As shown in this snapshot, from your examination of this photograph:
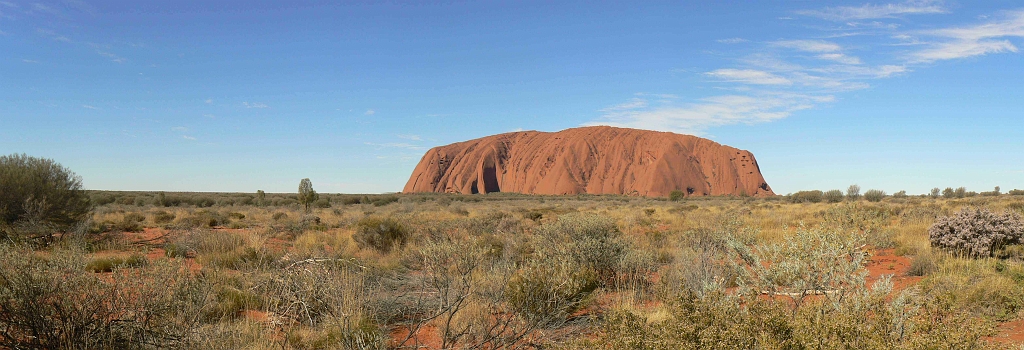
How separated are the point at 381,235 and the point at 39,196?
8.58m

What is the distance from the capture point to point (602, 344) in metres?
2.96

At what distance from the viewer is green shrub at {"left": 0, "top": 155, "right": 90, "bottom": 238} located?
469 inches

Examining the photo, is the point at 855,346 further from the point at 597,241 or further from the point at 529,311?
the point at 597,241

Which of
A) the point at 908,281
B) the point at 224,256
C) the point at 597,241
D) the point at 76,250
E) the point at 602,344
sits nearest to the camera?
the point at 602,344

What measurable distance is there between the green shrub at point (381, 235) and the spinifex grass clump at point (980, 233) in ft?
34.9

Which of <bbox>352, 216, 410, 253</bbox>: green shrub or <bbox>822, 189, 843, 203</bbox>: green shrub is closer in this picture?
<bbox>352, 216, 410, 253</bbox>: green shrub

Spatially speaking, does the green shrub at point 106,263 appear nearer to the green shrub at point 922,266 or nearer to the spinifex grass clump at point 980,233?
the green shrub at point 922,266

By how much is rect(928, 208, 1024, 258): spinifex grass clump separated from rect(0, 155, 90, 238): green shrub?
1873cm

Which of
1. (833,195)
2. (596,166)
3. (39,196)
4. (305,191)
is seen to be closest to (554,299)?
(39,196)

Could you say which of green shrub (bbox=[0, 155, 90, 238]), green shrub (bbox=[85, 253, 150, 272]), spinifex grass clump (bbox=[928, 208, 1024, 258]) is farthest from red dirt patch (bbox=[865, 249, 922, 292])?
green shrub (bbox=[0, 155, 90, 238])

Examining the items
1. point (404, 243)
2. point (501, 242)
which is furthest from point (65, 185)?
point (501, 242)

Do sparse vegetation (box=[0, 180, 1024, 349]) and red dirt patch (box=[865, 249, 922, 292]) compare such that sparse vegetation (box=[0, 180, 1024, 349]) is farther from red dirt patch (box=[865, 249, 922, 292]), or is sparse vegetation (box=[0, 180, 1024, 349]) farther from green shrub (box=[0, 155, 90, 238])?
green shrub (box=[0, 155, 90, 238])

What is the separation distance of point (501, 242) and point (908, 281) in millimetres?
7217

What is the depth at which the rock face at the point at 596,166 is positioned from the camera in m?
77.9
